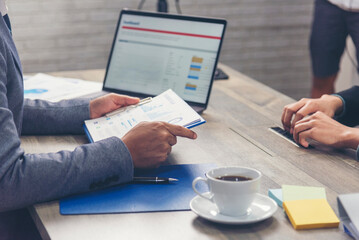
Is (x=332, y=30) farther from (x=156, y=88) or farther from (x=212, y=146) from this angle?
(x=212, y=146)

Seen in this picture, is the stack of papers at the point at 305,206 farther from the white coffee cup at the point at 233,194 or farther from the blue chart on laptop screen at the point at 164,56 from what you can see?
the blue chart on laptop screen at the point at 164,56

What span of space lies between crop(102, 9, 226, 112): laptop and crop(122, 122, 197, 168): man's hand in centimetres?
41

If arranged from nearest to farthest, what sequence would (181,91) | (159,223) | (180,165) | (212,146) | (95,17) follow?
(159,223), (180,165), (212,146), (181,91), (95,17)

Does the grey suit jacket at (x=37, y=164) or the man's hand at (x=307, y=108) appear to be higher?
the man's hand at (x=307, y=108)

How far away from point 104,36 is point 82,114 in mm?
2155

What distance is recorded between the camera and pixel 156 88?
171 centimetres

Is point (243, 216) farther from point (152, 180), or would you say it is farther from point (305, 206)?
point (152, 180)

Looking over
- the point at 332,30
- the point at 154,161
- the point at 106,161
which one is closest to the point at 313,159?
the point at 154,161

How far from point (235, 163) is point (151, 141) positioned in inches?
8.3

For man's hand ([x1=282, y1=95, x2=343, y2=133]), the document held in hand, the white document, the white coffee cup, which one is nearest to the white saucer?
the white coffee cup

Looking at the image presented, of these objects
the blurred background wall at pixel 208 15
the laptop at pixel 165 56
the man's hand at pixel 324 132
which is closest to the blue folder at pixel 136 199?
the man's hand at pixel 324 132

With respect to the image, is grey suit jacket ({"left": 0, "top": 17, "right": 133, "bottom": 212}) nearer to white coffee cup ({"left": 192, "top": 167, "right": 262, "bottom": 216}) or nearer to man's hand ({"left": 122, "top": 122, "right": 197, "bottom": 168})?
man's hand ({"left": 122, "top": 122, "right": 197, "bottom": 168})

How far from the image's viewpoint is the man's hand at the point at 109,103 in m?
1.45

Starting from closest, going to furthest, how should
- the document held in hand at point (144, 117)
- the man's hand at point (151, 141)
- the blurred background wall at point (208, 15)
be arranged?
the man's hand at point (151, 141) → the document held in hand at point (144, 117) → the blurred background wall at point (208, 15)
